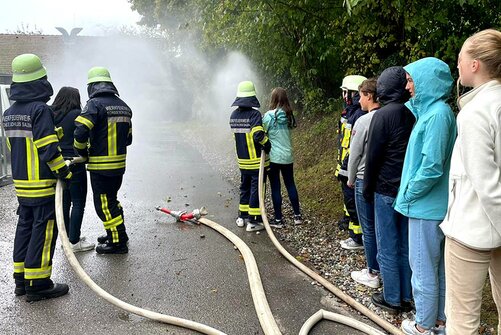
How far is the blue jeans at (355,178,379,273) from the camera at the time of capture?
4.17 metres

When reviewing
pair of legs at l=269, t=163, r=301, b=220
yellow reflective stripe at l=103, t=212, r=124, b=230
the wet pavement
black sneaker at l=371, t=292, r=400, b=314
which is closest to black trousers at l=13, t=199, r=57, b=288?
the wet pavement

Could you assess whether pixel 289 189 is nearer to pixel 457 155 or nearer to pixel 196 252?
pixel 196 252

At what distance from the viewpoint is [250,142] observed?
5.95 meters

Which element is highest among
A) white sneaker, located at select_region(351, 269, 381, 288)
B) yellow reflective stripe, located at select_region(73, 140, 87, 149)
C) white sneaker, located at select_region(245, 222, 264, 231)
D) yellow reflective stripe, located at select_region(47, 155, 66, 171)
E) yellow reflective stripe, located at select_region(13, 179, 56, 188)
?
yellow reflective stripe, located at select_region(73, 140, 87, 149)

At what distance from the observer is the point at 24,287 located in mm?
4266

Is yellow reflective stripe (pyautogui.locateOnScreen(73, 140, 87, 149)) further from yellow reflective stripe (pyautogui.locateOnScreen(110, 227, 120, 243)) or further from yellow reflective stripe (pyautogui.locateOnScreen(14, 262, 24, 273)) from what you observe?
yellow reflective stripe (pyautogui.locateOnScreen(14, 262, 24, 273))

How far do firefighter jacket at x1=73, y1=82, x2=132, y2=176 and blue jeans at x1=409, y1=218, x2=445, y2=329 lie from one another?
345 centimetres

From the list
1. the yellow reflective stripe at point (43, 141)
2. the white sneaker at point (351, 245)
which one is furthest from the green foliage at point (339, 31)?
the yellow reflective stripe at point (43, 141)

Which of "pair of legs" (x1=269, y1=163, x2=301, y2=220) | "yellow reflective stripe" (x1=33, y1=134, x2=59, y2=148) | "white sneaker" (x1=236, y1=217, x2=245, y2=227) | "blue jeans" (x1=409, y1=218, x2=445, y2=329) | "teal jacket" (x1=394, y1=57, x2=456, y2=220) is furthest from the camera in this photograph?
"white sneaker" (x1=236, y1=217, x2=245, y2=227)

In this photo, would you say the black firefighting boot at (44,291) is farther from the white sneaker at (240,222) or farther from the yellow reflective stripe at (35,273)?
the white sneaker at (240,222)

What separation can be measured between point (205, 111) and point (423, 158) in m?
20.4

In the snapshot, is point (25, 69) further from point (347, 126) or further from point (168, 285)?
point (347, 126)

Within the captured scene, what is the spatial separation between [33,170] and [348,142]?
3500 millimetres

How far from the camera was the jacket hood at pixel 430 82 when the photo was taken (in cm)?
306
